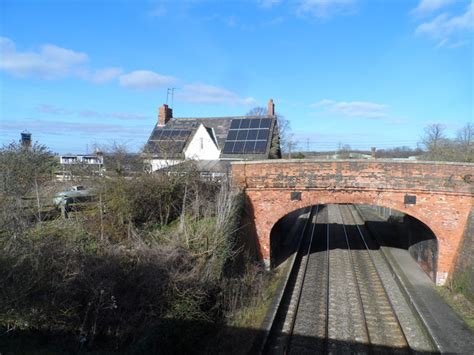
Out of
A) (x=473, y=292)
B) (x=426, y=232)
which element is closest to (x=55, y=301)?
(x=473, y=292)

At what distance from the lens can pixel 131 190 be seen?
12398 millimetres

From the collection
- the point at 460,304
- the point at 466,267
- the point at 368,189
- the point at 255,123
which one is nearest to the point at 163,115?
the point at 255,123

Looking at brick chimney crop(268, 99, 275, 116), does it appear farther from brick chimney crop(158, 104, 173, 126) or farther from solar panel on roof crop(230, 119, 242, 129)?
brick chimney crop(158, 104, 173, 126)

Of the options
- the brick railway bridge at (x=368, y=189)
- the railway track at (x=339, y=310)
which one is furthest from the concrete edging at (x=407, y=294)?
the brick railway bridge at (x=368, y=189)

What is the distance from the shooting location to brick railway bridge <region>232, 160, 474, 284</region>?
43.2 ft

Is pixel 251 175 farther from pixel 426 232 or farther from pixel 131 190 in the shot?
pixel 426 232

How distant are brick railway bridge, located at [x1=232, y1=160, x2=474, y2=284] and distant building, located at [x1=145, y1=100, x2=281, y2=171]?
8576 millimetres

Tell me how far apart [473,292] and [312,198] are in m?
6.20

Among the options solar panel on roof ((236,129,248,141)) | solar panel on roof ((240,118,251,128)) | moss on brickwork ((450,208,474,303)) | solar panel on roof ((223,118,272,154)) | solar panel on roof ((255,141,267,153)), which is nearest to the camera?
moss on brickwork ((450,208,474,303))

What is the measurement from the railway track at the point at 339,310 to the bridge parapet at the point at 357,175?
357cm

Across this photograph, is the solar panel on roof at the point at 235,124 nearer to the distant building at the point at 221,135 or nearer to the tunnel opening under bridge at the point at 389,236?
the distant building at the point at 221,135

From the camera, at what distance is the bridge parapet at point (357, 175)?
42.9 feet

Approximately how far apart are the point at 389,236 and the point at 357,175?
8277 mm

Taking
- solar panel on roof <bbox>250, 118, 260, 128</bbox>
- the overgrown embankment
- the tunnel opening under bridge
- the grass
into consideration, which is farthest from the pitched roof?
the grass
